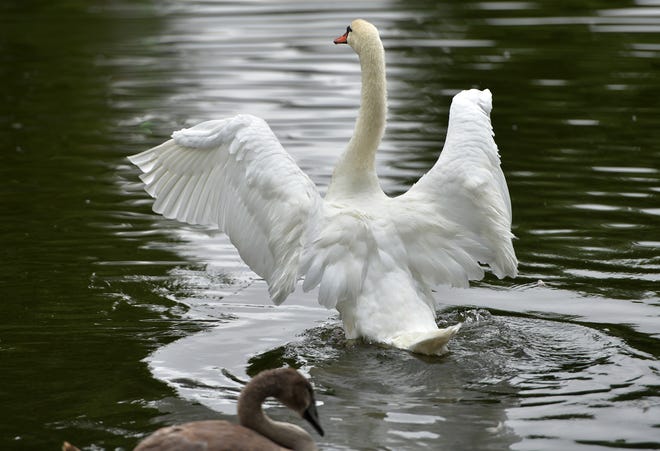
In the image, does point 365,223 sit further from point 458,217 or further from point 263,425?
point 263,425

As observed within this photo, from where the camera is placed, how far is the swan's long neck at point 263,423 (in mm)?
6180

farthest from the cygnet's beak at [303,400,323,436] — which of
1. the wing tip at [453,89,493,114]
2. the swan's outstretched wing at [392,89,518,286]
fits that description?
the wing tip at [453,89,493,114]

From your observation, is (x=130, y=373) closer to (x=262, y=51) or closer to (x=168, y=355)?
(x=168, y=355)

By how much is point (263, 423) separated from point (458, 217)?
8.54 ft

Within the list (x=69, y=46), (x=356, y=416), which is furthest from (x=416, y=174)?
(x=69, y=46)

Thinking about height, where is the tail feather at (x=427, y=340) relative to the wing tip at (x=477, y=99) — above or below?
below

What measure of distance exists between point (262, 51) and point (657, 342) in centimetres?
1200

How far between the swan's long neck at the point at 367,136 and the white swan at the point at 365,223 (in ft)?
0.07

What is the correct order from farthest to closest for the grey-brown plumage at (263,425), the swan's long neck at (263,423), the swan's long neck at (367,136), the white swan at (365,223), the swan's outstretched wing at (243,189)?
the swan's long neck at (367,136)
the swan's outstretched wing at (243,189)
the white swan at (365,223)
the swan's long neck at (263,423)
the grey-brown plumage at (263,425)

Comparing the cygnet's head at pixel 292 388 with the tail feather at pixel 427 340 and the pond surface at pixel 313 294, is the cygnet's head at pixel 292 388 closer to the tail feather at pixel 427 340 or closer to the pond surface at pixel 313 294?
the pond surface at pixel 313 294

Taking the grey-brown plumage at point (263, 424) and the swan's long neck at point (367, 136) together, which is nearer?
the grey-brown plumage at point (263, 424)

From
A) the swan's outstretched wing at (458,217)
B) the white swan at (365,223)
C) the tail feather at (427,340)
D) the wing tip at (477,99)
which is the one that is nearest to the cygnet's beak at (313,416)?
the tail feather at (427,340)

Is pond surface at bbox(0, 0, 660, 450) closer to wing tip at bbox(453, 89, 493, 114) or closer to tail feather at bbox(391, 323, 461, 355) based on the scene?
tail feather at bbox(391, 323, 461, 355)

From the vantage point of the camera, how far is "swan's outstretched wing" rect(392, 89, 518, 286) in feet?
27.1
